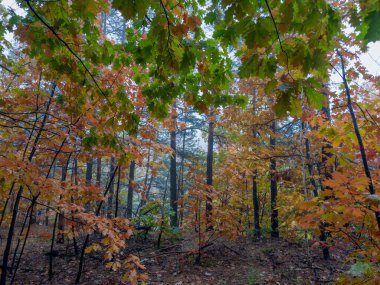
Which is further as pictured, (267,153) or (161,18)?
(267,153)

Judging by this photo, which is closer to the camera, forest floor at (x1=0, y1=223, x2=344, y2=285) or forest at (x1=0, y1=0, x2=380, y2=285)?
forest at (x1=0, y1=0, x2=380, y2=285)

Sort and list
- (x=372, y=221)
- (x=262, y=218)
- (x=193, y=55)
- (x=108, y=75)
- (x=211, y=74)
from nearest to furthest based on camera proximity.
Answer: (x=193, y=55)
(x=372, y=221)
(x=211, y=74)
(x=108, y=75)
(x=262, y=218)

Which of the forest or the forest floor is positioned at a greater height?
the forest

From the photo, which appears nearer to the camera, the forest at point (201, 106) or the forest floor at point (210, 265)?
the forest at point (201, 106)

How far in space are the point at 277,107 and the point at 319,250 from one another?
732 cm

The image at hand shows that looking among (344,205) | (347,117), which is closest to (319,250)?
(347,117)

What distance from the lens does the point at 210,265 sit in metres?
7.11

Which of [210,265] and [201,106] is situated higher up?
[201,106]

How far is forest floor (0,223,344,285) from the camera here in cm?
616

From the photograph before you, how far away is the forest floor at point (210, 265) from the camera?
6156 millimetres

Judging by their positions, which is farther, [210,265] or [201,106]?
[210,265]

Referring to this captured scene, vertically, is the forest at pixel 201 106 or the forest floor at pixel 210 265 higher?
the forest at pixel 201 106

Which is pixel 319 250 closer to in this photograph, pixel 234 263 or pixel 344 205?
pixel 234 263

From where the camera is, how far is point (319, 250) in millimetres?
7773
